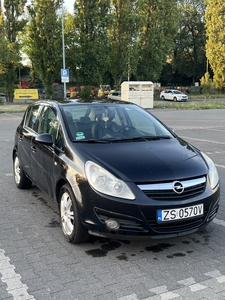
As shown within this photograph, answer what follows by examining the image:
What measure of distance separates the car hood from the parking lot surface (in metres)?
0.82

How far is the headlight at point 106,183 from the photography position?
11.2 ft

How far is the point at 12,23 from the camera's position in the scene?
117ft

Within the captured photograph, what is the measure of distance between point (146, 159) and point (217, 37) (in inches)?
1898

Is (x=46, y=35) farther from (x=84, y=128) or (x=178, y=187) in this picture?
(x=178, y=187)

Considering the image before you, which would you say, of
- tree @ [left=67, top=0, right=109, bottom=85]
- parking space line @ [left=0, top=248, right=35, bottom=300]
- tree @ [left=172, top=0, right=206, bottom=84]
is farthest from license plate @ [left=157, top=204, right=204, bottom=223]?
tree @ [left=172, top=0, right=206, bottom=84]

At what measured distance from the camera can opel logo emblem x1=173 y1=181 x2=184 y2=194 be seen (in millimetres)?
3477

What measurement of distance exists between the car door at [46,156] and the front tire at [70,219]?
0.35 meters

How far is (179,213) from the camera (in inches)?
137

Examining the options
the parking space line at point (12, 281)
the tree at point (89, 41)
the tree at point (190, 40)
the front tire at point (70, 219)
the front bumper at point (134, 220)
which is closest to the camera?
the parking space line at point (12, 281)

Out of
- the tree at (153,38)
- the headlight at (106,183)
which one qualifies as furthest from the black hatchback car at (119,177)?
the tree at (153,38)

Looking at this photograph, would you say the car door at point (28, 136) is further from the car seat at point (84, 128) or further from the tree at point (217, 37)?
the tree at point (217, 37)

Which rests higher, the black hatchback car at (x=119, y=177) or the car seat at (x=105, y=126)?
the car seat at (x=105, y=126)

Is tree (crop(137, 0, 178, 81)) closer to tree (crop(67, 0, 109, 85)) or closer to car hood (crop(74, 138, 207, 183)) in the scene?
tree (crop(67, 0, 109, 85))

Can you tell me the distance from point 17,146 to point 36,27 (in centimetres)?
3175
